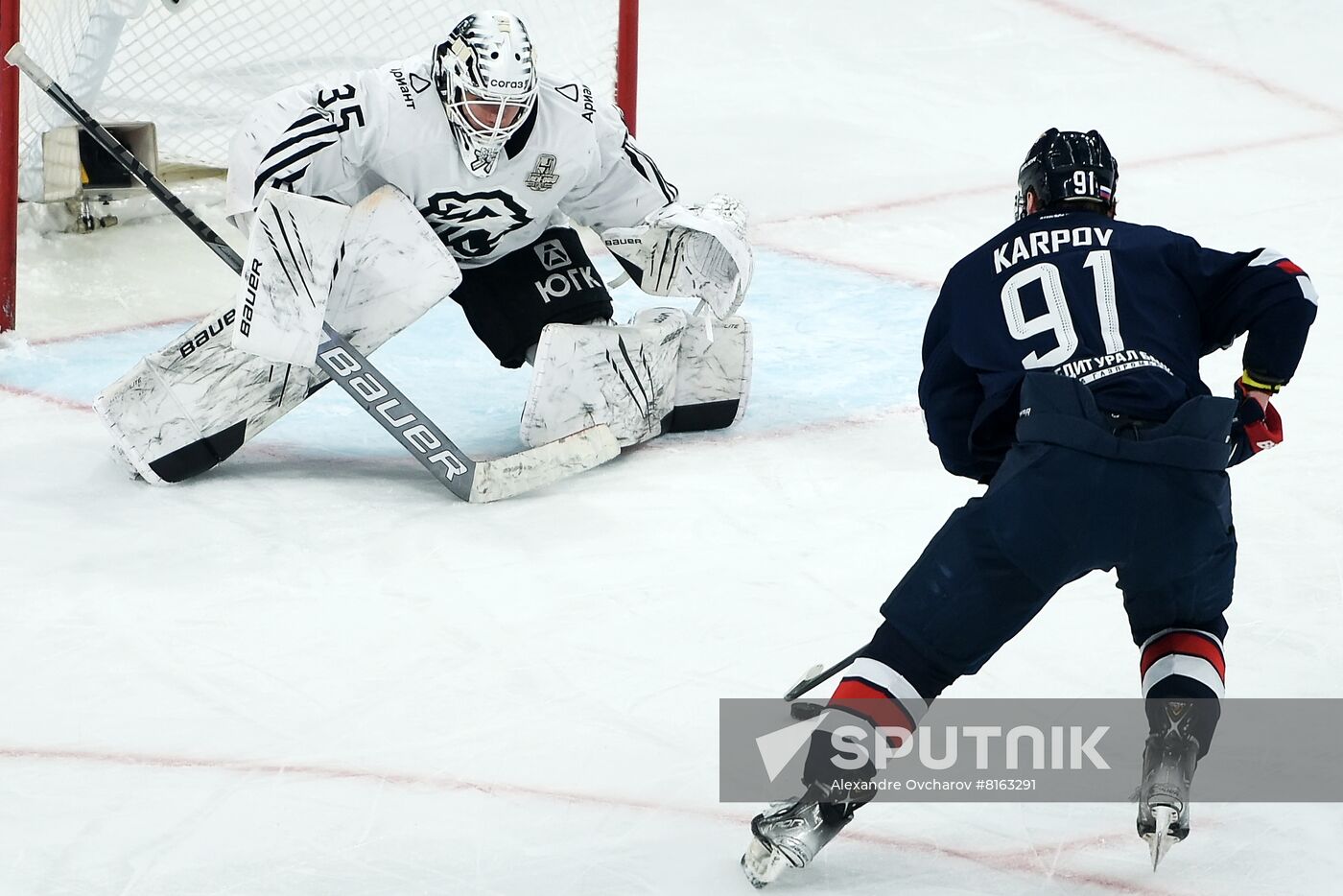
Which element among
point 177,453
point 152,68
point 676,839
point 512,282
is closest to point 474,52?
point 512,282

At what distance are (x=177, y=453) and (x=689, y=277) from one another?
0.98 metres

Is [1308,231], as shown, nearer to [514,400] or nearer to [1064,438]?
[514,400]

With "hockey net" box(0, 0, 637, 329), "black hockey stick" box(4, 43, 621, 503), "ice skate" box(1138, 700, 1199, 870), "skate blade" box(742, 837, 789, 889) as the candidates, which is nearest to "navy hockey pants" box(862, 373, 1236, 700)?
"ice skate" box(1138, 700, 1199, 870)

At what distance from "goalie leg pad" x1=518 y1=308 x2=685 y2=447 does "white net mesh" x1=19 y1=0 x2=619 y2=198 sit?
1.67 meters

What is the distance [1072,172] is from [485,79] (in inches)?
50.9

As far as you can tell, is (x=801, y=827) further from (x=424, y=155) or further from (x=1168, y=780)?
(x=424, y=155)

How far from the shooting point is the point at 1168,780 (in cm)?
200

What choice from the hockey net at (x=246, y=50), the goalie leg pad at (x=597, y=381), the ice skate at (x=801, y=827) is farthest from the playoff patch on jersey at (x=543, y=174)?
the ice skate at (x=801, y=827)

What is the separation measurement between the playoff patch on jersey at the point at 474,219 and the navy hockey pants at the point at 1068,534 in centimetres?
157

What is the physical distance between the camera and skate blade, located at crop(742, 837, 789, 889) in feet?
6.81

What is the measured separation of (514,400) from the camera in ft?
13.1

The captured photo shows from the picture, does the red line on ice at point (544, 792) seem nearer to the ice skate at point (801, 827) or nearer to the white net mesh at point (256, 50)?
the ice skate at point (801, 827)

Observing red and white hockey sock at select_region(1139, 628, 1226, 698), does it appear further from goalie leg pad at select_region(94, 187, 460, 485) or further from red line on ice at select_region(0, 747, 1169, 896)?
goalie leg pad at select_region(94, 187, 460, 485)

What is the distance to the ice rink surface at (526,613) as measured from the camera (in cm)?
223
